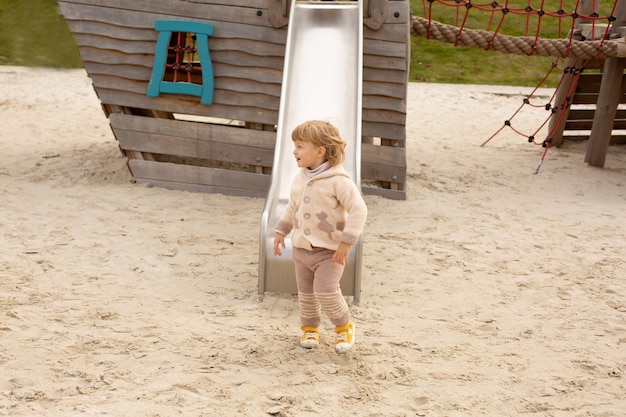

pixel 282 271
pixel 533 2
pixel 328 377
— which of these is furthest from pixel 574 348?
pixel 533 2

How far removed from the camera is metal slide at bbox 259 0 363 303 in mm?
4145

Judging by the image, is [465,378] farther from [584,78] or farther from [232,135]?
[584,78]

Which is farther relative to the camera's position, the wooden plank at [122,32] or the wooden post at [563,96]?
the wooden post at [563,96]

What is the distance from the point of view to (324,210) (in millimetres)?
3293

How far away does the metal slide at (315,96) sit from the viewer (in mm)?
4145

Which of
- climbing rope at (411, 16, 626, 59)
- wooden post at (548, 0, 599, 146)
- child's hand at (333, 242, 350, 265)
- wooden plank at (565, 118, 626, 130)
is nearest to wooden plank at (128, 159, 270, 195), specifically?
climbing rope at (411, 16, 626, 59)

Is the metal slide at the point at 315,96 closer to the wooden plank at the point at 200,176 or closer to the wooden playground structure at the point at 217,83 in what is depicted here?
the wooden playground structure at the point at 217,83

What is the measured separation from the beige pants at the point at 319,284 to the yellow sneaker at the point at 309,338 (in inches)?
1.6

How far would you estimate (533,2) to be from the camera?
1820 centimetres

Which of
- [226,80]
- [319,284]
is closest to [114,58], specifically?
[226,80]

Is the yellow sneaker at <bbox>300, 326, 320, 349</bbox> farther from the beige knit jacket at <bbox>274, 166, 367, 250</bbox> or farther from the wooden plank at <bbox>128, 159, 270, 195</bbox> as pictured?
the wooden plank at <bbox>128, 159, 270, 195</bbox>

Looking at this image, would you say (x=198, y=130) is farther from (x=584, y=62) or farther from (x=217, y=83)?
(x=584, y=62)

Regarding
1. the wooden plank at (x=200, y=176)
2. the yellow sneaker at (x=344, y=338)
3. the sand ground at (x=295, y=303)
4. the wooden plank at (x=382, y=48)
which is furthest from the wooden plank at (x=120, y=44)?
the yellow sneaker at (x=344, y=338)

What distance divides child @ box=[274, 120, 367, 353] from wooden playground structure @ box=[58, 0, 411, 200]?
2.99 m
